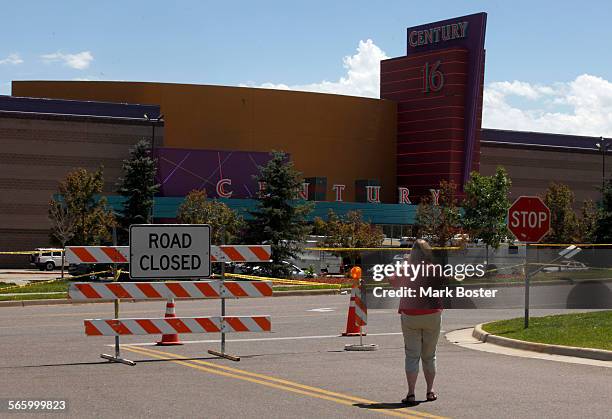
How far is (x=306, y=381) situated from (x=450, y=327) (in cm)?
1065

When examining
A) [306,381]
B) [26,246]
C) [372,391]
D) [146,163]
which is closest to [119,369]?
[306,381]

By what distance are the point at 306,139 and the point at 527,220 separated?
233ft

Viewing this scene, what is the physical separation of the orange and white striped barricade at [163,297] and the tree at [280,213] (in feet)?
127

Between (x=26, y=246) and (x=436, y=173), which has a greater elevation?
(x=436, y=173)

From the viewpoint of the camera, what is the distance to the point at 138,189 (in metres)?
68.4

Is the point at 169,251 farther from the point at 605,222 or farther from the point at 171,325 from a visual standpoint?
the point at 605,222

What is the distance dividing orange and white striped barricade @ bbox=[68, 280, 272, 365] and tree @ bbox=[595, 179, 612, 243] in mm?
56745

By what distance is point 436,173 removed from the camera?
89.4 m

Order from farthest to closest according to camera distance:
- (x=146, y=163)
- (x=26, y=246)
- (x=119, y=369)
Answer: (x=26, y=246)
(x=146, y=163)
(x=119, y=369)

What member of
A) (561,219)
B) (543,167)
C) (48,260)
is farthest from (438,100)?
(48,260)

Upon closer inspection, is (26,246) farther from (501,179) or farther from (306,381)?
(306,381)

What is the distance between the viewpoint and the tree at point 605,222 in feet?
225

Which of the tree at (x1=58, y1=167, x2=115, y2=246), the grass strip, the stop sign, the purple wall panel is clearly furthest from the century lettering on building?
the grass strip

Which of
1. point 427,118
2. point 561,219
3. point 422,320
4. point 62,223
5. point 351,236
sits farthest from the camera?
Result: point 427,118
